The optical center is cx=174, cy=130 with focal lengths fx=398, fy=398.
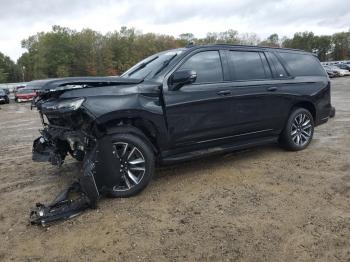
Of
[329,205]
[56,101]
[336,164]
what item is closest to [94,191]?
[56,101]

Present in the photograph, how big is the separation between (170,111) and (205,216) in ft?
4.94

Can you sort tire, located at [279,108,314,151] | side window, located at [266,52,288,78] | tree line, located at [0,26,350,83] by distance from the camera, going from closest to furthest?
1. side window, located at [266,52,288,78]
2. tire, located at [279,108,314,151]
3. tree line, located at [0,26,350,83]

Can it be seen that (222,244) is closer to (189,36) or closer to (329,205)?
(329,205)

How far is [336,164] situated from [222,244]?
3078mm

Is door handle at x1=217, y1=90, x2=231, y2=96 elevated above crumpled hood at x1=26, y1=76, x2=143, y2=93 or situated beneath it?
situated beneath

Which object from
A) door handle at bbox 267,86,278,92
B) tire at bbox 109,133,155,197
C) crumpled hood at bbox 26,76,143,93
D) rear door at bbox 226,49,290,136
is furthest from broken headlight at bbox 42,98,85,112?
door handle at bbox 267,86,278,92

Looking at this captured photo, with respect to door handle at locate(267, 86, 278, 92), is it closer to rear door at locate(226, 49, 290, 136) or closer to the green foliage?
rear door at locate(226, 49, 290, 136)

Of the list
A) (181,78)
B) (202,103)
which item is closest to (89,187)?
(181,78)

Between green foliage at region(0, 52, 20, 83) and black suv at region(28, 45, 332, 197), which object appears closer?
black suv at region(28, 45, 332, 197)

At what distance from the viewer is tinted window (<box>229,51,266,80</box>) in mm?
5887

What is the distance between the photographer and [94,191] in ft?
14.3

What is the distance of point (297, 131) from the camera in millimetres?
6852

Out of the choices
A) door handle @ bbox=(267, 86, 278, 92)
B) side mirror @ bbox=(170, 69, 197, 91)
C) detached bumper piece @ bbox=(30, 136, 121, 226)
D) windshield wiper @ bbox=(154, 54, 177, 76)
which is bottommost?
detached bumper piece @ bbox=(30, 136, 121, 226)

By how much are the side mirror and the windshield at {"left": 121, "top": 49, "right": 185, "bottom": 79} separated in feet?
1.05
